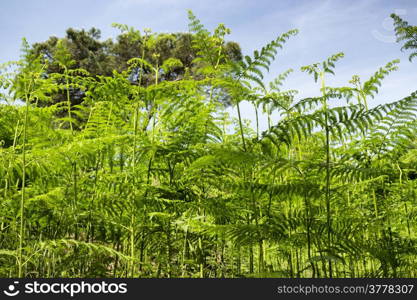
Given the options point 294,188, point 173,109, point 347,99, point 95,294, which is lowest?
point 95,294

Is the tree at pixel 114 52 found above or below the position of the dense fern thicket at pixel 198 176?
above

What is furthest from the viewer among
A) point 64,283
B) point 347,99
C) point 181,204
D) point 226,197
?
point 226,197

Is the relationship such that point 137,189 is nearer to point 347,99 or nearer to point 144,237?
point 144,237

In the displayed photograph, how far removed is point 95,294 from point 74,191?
63 cm

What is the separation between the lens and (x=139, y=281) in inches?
63.9

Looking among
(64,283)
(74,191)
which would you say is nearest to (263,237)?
(64,283)

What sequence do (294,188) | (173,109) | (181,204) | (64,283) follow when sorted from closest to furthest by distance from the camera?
1. (294,188)
2. (64,283)
3. (181,204)
4. (173,109)

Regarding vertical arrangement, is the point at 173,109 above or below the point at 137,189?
above

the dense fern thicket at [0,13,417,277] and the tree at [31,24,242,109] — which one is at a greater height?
the tree at [31,24,242,109]

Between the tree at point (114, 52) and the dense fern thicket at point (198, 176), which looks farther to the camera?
the tree at point (114, 52)

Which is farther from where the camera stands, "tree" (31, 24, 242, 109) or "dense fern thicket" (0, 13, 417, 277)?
"tree" (31, 24, 242, 109)

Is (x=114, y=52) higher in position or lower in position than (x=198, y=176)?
higher

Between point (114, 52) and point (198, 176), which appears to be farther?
point (114, 52)

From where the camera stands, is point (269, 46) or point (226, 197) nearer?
point (269, 46)
